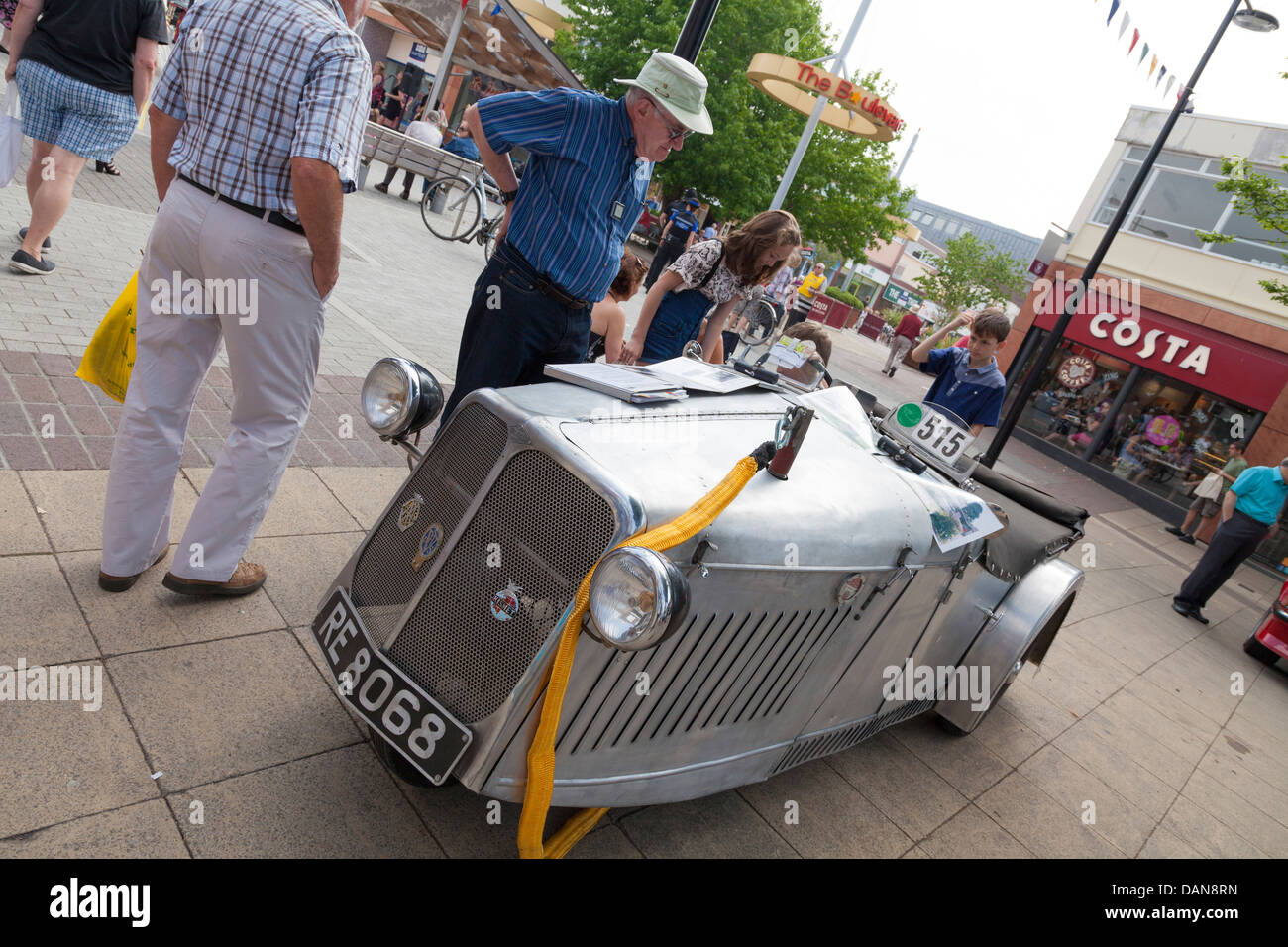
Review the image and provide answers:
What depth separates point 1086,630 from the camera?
22.2ft

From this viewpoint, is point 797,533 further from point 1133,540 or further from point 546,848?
point 1133,540

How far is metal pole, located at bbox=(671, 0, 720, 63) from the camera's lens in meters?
5.26

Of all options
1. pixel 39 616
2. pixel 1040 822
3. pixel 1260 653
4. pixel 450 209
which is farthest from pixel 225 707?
pixel 450 209

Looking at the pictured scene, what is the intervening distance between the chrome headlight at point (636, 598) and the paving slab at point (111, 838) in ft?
3.93

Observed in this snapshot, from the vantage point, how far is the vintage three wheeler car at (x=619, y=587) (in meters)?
1.92

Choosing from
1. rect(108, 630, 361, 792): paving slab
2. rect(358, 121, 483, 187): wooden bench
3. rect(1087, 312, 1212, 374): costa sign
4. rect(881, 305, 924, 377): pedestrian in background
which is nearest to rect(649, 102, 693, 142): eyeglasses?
rect(108, 630, 361, 792): paving slab

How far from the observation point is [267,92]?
238 cm

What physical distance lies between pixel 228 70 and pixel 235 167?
0.90 feet

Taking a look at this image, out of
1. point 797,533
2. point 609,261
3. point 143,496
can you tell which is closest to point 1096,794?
point 797,533

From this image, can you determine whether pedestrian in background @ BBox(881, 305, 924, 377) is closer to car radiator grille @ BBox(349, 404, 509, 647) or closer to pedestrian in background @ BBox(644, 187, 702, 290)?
pedestrian in background @ BBox(644, 187, 702, 290)

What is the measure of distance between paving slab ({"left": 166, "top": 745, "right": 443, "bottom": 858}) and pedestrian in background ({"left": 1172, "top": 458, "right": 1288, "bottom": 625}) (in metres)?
8.90

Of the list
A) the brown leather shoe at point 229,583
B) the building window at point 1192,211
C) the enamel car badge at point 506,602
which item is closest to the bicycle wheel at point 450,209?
the brown leather shoe at point 229,583

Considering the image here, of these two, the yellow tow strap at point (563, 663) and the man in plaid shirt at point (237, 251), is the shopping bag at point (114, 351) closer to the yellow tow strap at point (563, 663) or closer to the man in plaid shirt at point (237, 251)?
the man in plaid shirt at point (237, 251)

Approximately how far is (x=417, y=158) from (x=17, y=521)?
40.5 feet
